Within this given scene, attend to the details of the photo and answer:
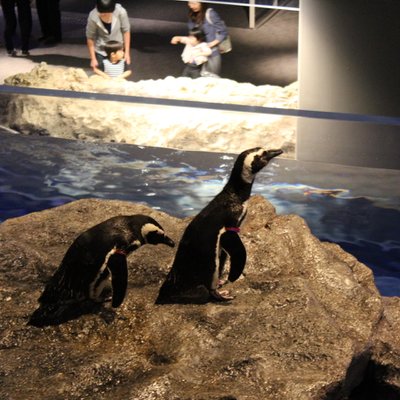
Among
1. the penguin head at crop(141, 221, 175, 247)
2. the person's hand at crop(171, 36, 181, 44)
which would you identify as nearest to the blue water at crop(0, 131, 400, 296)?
the person's hand at crop(171, 36, 181, 44)

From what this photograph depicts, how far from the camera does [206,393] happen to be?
88.3 inches

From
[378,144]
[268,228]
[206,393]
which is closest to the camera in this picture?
[206,393]

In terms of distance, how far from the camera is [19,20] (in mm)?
4828

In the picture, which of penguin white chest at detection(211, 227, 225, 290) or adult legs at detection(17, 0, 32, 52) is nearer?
penguin white chest at detection(211, 227, 225, 290)

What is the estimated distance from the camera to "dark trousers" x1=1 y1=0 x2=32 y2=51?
479 cm

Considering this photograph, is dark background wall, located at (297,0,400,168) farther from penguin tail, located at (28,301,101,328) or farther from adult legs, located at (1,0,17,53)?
penguin tail, located at (28,301,101,328)

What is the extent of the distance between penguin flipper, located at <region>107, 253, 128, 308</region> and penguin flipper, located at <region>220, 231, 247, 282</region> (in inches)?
12.9

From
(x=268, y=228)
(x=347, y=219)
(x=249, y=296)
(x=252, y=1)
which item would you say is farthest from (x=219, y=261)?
(x=252, y=1)

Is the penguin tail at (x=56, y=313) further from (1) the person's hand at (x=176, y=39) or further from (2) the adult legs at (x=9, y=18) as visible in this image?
(2) the adult legs at (x=9, y=18)

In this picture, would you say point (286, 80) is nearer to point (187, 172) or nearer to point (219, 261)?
point (187, 172)

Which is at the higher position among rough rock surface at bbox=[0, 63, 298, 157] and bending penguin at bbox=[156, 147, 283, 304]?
rough rock surface at bbox=[0, 63, 298, 157]

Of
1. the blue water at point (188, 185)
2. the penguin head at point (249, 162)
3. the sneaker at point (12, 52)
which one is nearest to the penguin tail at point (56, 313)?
the penguin head at point (249, 162)

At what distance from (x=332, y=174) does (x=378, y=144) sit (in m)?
0.31

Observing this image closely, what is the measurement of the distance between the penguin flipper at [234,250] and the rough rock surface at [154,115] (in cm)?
220
